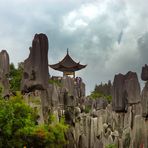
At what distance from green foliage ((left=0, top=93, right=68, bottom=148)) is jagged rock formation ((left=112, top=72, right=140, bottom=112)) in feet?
27.8

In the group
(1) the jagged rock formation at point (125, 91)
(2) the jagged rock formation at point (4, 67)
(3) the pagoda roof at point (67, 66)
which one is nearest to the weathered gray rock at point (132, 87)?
(1) the jagged rock formation at point (125, 91)

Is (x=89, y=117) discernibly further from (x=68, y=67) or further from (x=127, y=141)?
(x=68, y=67)

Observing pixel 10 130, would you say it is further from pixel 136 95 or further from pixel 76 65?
pixel 76 65

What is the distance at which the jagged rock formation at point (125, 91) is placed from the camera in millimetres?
31406

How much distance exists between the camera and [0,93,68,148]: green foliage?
21906 millimetres

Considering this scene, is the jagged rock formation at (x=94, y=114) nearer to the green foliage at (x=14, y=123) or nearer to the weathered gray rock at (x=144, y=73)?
the weathered gray rock at (x=144, y=73)

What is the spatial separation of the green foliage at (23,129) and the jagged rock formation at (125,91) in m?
8.46

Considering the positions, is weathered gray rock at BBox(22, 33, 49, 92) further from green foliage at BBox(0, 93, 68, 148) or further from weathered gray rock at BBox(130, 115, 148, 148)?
weathered gray rock at BBox(130, 115, 148, 148)

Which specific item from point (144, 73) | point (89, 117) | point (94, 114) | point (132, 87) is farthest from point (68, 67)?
point (144, 73)

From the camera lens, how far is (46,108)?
2584 cm

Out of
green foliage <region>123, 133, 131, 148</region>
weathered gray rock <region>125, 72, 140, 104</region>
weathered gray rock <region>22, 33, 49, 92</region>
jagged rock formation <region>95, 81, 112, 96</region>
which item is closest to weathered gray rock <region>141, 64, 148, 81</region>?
weathered gray rock <region>125, 72, 140, 104</region>

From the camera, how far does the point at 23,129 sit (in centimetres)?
2200

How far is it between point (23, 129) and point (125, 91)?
36.5 ft

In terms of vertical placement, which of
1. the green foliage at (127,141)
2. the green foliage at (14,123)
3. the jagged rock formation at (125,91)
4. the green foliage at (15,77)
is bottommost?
the green foliage at (127,141)
